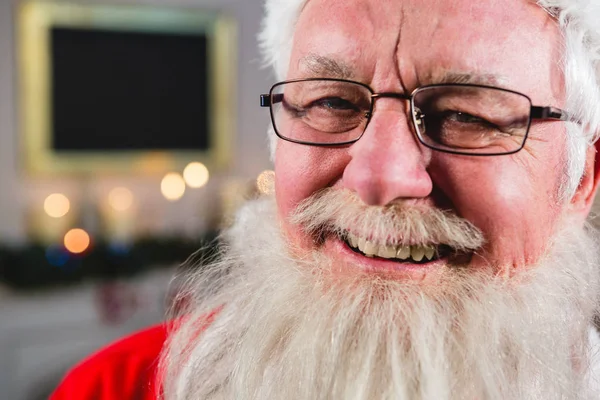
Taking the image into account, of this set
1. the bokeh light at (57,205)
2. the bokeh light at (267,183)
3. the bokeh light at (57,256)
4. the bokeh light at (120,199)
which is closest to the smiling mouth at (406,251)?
the bokeh light at (267,183)

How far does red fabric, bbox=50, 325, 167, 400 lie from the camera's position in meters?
1.07

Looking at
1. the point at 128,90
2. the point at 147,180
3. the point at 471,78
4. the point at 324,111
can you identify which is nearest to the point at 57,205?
the point at 147,180

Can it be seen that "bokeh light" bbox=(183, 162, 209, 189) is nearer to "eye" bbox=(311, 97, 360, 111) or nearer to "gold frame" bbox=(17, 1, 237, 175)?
"gold frame" bbox=(17, 1, 237, 175)

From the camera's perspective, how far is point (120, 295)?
3.01m

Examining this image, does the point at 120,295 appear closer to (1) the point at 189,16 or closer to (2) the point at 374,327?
(1) the point at 189,16

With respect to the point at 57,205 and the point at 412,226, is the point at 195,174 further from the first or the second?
the point at 412,226

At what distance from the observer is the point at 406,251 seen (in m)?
0.84

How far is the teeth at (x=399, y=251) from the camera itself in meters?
0.84

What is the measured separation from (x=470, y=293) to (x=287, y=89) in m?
Result: 0.44

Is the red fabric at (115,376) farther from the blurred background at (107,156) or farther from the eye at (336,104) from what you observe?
the blurred background at (107,156)

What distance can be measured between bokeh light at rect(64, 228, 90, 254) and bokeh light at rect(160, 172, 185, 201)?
56cm

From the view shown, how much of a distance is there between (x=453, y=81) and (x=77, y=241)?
2.56m

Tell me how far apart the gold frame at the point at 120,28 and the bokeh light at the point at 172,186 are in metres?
0.06

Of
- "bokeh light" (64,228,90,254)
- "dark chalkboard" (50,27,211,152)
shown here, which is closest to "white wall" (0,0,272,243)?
"dark chalkboard" (50,27,211,152)
